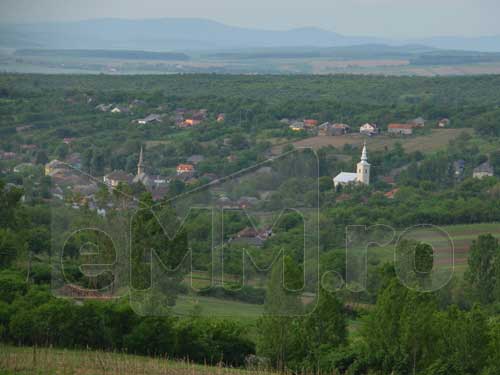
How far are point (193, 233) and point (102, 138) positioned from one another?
2855 centimetres

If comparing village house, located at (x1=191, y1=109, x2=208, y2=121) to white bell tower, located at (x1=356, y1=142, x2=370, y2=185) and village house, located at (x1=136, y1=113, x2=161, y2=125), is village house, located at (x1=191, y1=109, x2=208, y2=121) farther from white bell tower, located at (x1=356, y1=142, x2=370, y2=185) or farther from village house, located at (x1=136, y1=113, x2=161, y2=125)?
white bell tower, located at (x1=356, y1=142, x2=370, y2=185)

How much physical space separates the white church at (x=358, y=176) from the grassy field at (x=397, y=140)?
123 inches

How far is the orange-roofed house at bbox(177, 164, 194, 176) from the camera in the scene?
2572cm

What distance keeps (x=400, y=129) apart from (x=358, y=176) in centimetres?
920

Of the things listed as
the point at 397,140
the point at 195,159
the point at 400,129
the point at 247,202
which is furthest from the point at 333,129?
the point at 247,202

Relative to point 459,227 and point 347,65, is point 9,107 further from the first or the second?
point 347,65

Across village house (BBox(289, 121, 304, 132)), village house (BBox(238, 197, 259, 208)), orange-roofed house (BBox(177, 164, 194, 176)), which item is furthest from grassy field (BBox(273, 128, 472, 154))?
village house (BBox(238, 197, 259, 208))

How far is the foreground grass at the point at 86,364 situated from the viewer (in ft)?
21.9

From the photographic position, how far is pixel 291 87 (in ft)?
159

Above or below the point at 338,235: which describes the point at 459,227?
below

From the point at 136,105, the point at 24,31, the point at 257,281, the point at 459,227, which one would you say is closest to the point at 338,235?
the point at 257,281

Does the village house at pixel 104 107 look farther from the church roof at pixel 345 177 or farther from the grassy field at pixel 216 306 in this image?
the grassy field at pixel 216 306

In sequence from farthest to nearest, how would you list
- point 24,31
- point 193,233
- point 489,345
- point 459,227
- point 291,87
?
point 291,87, point 24,31, point 459,227, point 489,345, point 193,233

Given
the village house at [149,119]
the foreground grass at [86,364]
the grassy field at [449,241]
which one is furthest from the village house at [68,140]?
the foreground grass at [86,364]
